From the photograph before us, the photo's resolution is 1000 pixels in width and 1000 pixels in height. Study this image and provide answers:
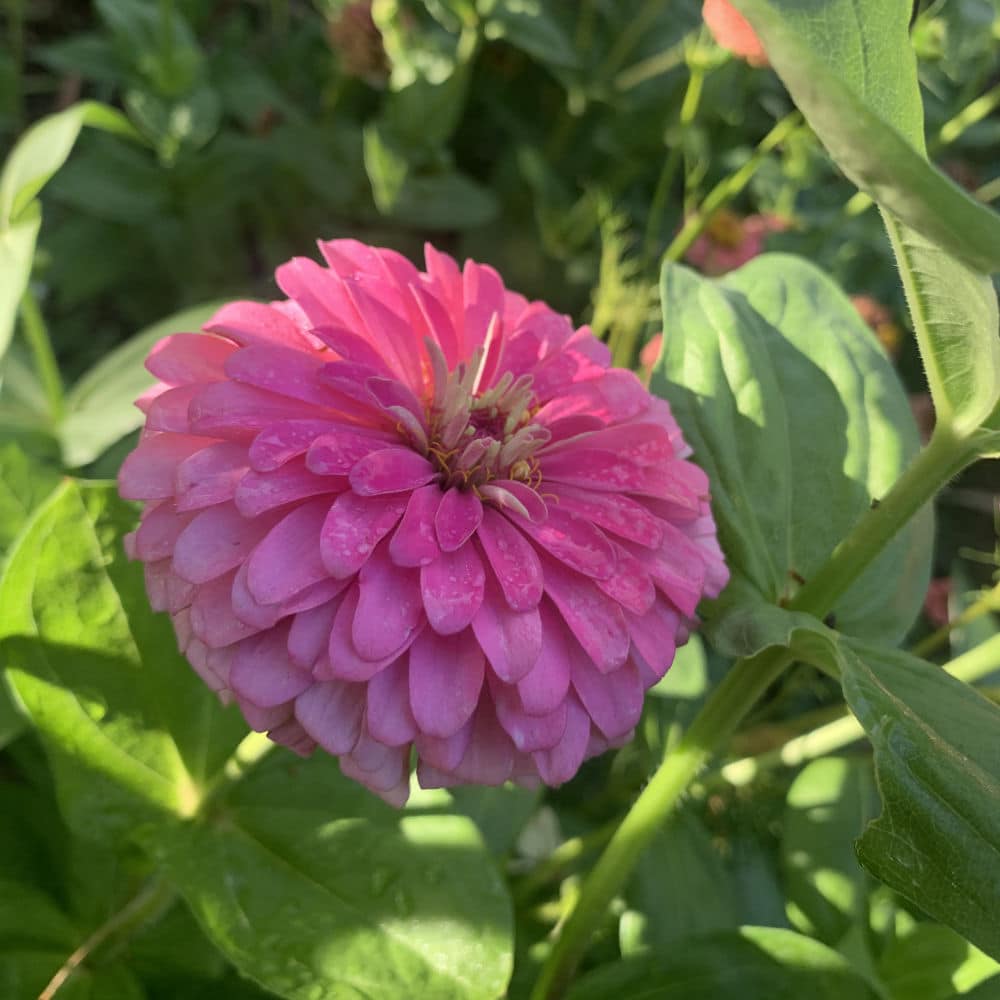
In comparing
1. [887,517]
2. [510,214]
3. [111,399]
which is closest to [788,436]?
[887,517]

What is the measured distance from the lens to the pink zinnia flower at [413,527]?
312 mm

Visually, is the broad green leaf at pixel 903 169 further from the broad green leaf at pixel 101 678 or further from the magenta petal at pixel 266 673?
the broad green leaf at pixel 101 678

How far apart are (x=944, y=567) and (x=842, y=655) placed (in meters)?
0.94

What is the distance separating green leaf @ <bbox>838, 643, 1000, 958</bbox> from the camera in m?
0.31

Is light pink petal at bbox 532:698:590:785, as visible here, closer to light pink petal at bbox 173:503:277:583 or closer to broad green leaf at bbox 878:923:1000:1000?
light pink petal at bbox 173:503:277:583

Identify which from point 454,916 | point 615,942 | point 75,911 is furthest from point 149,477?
point 615,942

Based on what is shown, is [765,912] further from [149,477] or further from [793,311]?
[149,477]

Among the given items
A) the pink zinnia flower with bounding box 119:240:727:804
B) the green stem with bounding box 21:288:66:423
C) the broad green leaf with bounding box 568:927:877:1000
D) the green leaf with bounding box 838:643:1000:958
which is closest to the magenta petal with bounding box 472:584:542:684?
the pink zinnia flower with bounding box 119:240:727:804

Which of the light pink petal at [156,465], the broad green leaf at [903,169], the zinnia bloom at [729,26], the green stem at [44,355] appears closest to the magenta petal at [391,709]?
the light pink petal at [156,465]

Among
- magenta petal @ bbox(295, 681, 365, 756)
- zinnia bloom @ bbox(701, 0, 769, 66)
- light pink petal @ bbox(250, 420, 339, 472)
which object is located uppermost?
zinnia bloom @ bbox(701, 0, 769, 66)

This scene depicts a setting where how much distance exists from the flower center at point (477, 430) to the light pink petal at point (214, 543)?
9cm

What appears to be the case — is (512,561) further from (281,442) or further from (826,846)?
(826,846)

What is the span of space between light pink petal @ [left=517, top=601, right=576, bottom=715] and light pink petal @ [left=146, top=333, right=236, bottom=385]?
153 millimetres

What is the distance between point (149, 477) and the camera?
340 millimetres
